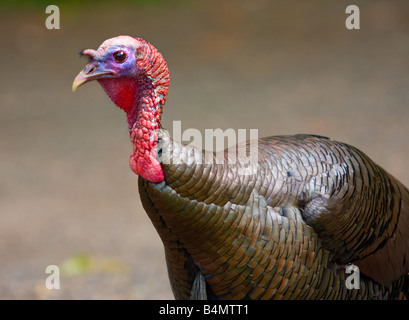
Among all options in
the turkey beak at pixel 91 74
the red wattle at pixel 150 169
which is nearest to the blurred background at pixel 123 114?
the red wattle at pixel 150 169

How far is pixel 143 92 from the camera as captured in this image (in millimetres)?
2658

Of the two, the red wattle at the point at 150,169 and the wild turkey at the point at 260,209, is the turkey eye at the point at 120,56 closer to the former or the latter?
the wild turkey at the point at 260,209

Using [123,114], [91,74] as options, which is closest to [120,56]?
[91,74]

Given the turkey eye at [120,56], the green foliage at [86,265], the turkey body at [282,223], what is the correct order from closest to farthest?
the turkey eye at [120,56]
the turkey body at [282,223]
the green foliage at [86,265]

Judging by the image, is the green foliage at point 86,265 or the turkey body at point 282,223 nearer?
the turkey body at point 282,223

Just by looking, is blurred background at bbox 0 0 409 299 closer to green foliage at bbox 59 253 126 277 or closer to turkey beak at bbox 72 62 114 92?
green foliage at bbox 59 253 126 277

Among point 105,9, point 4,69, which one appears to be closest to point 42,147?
point 4,69

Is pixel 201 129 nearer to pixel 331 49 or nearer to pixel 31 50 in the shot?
pixel 331 49

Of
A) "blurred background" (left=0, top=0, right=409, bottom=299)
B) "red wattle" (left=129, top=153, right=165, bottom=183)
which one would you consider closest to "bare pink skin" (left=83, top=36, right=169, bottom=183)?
"red wattle" (left=129, top=153, right=165, bottom=183)

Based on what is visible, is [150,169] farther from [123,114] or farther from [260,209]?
[123,114]

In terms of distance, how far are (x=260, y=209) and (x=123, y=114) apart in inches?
186

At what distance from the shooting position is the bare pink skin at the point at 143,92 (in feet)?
8.57

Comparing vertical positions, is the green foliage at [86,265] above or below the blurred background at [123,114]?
below
